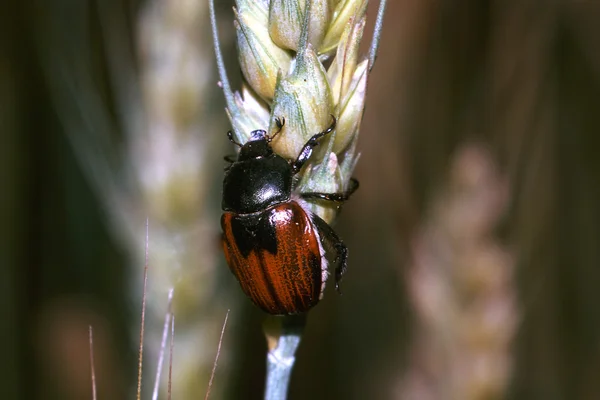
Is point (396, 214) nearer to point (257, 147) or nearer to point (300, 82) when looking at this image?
point (257, 147)

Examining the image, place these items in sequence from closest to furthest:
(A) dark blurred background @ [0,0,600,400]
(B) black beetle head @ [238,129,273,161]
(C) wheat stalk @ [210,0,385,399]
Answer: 1. (C) wheat stalk @ [210,0,385,399]
2. (B) black beetle head @ [238,129,273,161]
3. (A) dark blurred background @ [0,0,600,400]

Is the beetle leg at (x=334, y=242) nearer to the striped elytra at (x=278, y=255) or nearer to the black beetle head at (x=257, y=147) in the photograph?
the striped elytra at (x=278, y=255)

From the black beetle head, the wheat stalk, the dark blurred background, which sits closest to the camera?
the wheat stalk

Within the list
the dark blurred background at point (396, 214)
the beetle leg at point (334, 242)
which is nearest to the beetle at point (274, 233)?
the beetle leg at point (334, 242)

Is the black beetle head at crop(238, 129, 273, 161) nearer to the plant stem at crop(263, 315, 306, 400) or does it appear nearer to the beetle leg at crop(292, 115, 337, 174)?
the beetle leg at crop(292, 115, 337, 174)

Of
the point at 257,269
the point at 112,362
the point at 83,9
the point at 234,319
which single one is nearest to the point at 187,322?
the point at 234,319

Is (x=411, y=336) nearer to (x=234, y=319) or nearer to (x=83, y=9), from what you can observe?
(x=234, y=319)

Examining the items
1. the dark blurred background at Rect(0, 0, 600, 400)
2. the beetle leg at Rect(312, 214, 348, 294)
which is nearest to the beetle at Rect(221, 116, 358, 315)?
the beetle leg at Rect(312, 214, 348, 294)

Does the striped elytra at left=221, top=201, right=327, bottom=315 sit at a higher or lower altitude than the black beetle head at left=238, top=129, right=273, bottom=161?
lower
